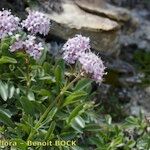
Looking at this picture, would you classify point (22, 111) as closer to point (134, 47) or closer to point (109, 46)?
point (109, 46)

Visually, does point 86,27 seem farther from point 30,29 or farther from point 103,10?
point 30,29

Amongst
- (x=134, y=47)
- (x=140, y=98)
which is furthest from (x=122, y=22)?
(x=140, y=98)

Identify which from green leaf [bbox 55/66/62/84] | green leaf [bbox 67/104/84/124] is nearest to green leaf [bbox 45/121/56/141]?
green leaf [bbox 67/104/84/124]

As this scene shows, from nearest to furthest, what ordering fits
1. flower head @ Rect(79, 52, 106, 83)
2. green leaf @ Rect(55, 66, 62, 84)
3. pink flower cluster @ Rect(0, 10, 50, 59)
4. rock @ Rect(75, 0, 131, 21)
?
1. flower head @ Rect(79, 52, 106, 83)
2. pink flower cluster @ Rect(0, 10, 50, 59)
3. green leaf @ Rect(55, 66, 62, 84)
4. rock @ Rect(75, 0, 131, 21)

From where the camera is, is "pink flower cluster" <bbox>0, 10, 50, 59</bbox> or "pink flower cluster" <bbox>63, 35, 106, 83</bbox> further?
"pink flower cluster" <bbox>0, 10, 50, 59</bbox>

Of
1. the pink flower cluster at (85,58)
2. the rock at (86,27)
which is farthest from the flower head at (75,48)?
the rock at (86,27)

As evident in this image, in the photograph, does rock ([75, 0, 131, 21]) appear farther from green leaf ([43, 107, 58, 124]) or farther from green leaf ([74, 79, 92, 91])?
green leaf ([43, 107, 58, 124])

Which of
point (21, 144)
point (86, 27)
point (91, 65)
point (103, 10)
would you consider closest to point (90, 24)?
point (86, 27)
